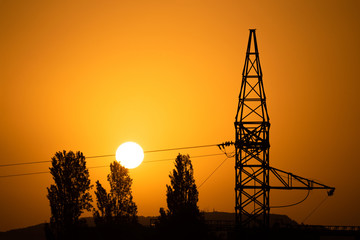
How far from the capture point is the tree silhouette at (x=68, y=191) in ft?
232

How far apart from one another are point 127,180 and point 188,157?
29.1 ft

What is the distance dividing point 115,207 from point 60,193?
8.47 metres

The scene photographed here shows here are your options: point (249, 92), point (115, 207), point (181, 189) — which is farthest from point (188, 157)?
point (249, 92)

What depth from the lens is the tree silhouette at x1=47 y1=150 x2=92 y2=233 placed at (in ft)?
232

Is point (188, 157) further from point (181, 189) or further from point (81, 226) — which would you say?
point (81, 226)

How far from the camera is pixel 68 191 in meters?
72.6

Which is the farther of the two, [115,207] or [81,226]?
[115,207]

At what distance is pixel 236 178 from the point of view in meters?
58.5

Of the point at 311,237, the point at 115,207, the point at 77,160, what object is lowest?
the point at 311,237

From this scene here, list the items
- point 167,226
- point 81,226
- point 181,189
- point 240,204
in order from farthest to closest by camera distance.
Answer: point 181,189, point 81,226, point 167,226, point 240,204

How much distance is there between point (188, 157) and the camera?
273 feet

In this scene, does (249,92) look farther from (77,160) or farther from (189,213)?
(77,160)

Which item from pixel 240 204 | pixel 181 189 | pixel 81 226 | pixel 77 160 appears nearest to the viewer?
pixel 240 204

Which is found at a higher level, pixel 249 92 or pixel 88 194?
pixel 249 92
